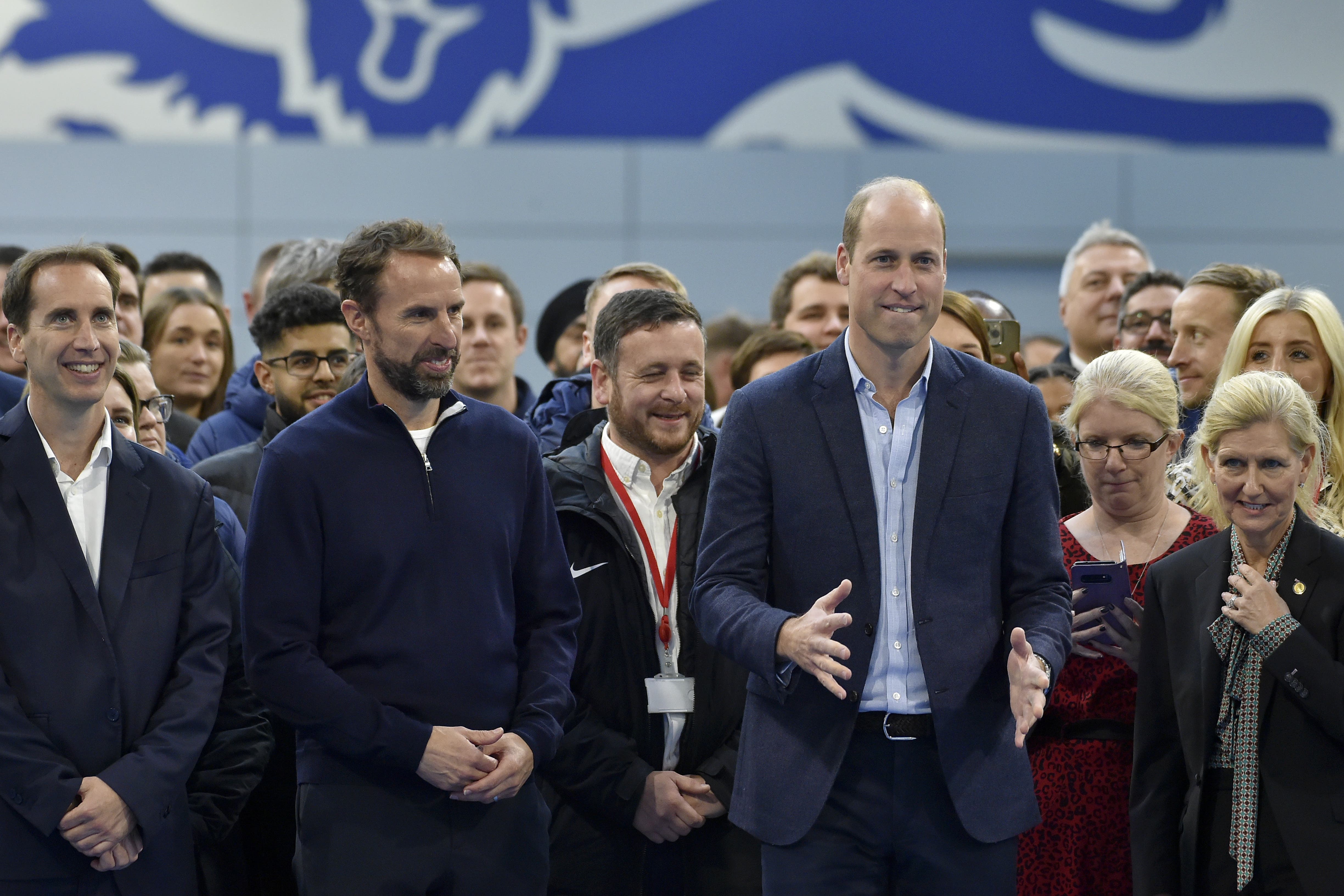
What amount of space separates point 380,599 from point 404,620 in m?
0.05

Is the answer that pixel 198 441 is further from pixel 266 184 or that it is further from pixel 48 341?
pixel 266 184

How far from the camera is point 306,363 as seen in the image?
3.80 metres

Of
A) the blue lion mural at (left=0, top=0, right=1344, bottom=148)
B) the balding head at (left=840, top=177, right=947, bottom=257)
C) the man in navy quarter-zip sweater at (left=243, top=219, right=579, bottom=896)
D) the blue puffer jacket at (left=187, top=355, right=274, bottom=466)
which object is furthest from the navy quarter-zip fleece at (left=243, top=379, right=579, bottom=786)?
the blue lion mural at (left=0, top=0, right=1344, bottom=148)

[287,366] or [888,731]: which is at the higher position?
[287,366]

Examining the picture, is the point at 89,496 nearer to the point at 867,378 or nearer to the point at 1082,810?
the point at 867,378

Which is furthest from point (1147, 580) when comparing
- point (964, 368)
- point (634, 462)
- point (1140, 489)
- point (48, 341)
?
point (48, 341)

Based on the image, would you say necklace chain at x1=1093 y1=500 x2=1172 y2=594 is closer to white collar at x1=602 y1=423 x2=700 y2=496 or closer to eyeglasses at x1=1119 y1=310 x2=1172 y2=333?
white collar at x1=602 y1=423 x2=700 y2=496

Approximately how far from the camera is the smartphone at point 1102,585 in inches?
108

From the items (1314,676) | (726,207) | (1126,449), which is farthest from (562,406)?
(726,207)

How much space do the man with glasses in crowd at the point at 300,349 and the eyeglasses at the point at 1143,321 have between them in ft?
7.97

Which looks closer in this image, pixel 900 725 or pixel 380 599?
pixel 900 725

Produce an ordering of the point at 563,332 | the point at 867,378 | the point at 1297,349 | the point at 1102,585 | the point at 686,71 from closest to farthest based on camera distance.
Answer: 1. the point at 867,378
2. the point at 1102,585
3. the point at 1297,349
4. the point at 563,332
5. the point at 686,71

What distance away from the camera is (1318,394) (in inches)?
130

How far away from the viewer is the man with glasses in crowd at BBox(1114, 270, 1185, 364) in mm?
4453
